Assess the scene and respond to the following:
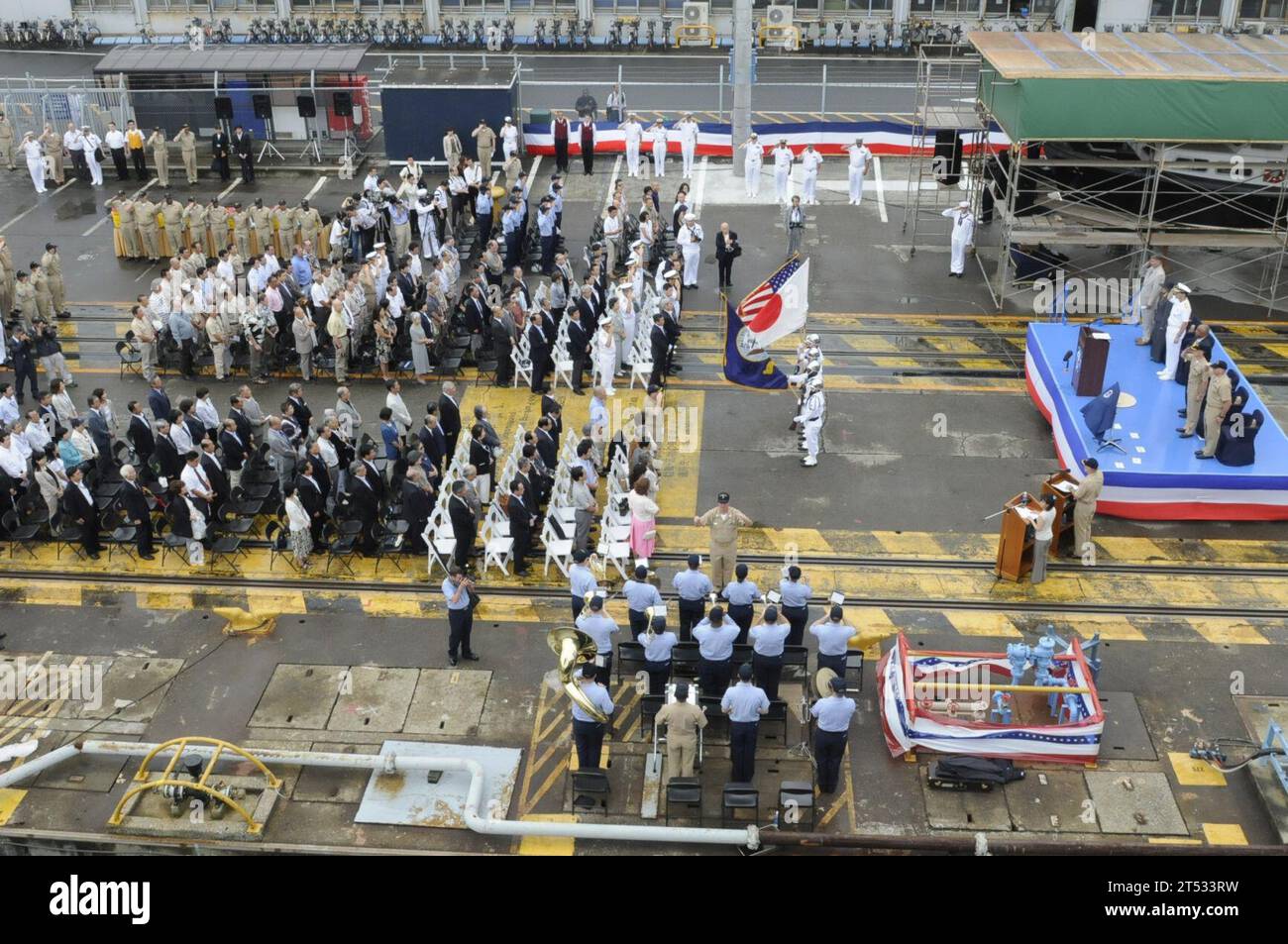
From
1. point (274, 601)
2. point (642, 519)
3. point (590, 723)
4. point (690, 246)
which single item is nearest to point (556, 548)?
point (642, 519)

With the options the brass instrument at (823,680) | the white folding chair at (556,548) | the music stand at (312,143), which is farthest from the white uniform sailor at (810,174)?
the brass instrument at (823,680)

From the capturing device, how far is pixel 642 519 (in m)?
19.0

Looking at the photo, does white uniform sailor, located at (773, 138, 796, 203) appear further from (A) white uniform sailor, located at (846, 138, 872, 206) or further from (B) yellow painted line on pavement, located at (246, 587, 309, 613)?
(B) yellow painted line on pavement, located at (246, 587, 309, 613)

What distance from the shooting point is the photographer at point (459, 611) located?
674 inches

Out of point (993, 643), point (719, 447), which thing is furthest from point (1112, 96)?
point (993, 643)

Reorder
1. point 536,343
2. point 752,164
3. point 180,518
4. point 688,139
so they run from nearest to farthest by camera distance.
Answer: point 180,518 → point 536,343 → point 752,164 → point 688,139

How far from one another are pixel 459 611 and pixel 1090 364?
446 inches

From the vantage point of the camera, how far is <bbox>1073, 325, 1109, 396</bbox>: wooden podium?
2203 centimetres

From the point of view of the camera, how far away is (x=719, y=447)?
22781 millimetres

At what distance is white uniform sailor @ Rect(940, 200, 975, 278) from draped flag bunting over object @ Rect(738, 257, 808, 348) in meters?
7.82

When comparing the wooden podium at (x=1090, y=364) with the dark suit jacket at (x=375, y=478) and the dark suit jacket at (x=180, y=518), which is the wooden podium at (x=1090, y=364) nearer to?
the dark suit jacket at (x=375, y=478)

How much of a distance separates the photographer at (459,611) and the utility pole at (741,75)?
19920 mm

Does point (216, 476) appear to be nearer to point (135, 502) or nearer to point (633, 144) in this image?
point (135, 502)

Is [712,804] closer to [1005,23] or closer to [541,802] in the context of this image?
[541,802]
